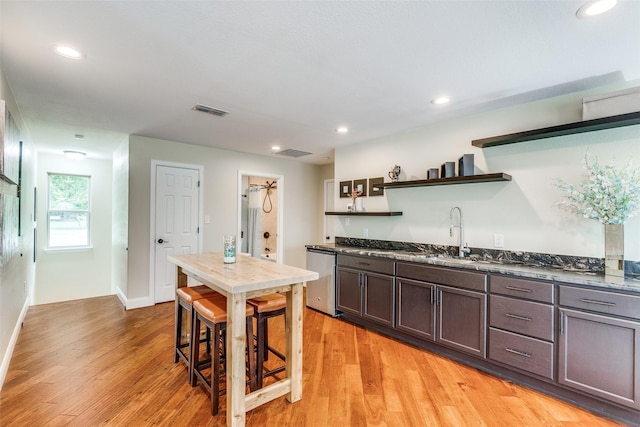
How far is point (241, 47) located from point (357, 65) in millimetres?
807

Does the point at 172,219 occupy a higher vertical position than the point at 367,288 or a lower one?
higher

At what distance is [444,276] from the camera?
2.75m

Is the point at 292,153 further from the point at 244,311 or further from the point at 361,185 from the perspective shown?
the point at 244,311

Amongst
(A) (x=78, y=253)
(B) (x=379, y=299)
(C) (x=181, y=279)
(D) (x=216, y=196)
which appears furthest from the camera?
(A) (x=78, y=253)

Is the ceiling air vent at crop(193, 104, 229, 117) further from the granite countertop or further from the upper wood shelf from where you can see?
the upper wood shelf

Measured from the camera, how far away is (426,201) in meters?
3.46

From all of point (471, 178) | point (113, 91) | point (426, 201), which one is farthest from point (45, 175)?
point (471, 178)

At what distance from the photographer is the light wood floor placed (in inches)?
76.1

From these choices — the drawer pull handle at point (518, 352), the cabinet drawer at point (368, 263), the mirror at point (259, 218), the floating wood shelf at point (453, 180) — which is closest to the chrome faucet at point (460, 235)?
the floating wood shelf at point (453, 180)

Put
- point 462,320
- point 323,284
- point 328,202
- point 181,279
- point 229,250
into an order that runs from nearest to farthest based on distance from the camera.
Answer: point 229,250
point 462,320
point 181,279
point 323,284
point 328,202

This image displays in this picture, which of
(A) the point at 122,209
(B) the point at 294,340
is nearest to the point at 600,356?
(B) the point at 294,340

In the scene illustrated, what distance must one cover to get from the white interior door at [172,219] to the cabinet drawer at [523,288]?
408 cm

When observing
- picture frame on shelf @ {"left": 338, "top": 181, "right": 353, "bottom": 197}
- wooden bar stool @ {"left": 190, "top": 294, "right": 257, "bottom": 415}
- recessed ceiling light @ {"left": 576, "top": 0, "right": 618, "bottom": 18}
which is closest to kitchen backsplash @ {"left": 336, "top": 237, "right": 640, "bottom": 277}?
picture frame on shelf @ {"left": 338, "top": 181, "right": 353, "bottom": 197}

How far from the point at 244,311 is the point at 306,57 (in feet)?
5.67
